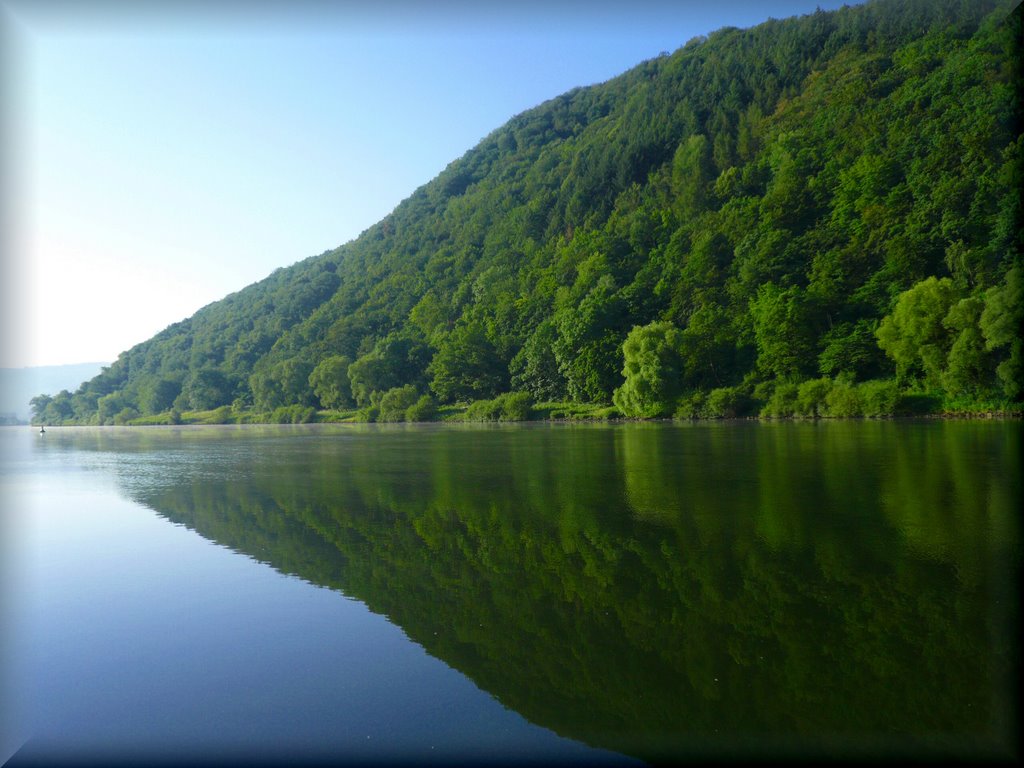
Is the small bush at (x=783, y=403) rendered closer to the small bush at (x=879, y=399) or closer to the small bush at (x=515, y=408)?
the small bush at (x=879, y=399)

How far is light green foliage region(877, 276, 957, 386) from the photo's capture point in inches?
2584

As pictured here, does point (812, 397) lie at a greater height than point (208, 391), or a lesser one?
lesser

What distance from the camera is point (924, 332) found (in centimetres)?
6706

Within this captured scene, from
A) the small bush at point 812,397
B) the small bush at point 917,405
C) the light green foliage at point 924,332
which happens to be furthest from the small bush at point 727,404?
the small bush at point 917,405

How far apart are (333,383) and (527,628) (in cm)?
13854

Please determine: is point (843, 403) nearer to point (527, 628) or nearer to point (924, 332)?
point (924, 332)

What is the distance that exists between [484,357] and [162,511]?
10932 centimetres

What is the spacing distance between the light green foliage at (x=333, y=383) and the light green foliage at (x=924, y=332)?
330ft

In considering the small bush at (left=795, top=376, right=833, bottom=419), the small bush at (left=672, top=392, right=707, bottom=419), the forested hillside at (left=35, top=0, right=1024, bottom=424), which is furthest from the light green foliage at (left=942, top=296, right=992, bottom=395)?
the small bush at (left=672, top=392, right=707, bottom=419)

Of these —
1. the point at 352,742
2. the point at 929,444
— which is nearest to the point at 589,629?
the point at 352,742

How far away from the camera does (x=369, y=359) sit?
139 m

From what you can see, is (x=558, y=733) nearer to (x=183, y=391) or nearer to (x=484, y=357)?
(x=484, y=357)

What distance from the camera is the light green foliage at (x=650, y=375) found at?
83.4 m

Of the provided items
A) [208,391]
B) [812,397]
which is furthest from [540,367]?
[208,391]
